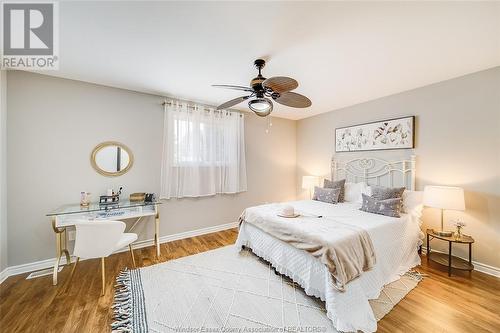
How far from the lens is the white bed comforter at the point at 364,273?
1.56 metres

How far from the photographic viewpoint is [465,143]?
2.53 metres

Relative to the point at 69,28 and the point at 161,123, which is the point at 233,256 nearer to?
the point at 161,123

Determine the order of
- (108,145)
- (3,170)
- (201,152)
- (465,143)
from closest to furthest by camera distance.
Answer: (3,170) → (465,143) → (108,145) → (201,152)

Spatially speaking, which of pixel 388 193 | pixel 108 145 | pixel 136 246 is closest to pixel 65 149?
pixel 108 145

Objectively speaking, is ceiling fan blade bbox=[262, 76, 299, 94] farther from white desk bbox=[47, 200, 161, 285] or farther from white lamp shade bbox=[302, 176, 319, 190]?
white lamp shade bbox=[302, 176, 319, 190]

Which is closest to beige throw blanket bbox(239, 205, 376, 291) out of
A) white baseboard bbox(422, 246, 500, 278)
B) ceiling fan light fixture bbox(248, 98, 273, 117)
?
ceiling fan light fixture bbox(248, 98, 273, 117)

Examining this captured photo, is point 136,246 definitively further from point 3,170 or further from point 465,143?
point 465,143

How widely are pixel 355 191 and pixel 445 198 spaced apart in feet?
3.98

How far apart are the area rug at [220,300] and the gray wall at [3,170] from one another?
1.38 meters

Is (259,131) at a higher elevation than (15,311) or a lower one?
higher

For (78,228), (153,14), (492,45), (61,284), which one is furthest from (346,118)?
(61,284)

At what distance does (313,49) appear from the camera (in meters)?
1.98

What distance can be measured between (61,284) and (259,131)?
3.87 meters

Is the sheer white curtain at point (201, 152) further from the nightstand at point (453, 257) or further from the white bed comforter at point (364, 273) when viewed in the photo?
the nightstand at point (453, 257)
